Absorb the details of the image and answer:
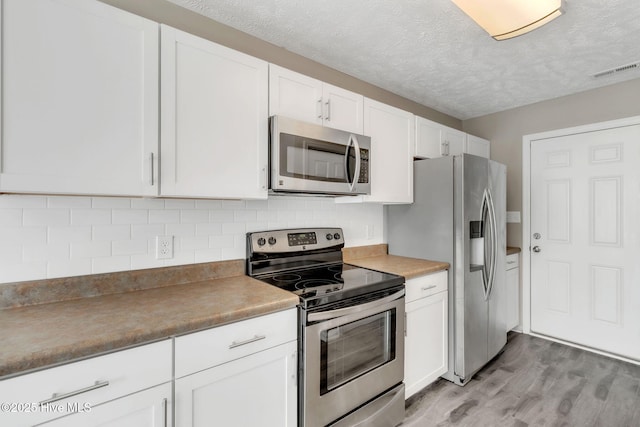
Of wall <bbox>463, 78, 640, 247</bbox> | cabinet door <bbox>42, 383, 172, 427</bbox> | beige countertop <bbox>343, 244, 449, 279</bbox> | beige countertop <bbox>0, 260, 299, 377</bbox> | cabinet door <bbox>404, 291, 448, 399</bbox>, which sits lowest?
cabinet door <bbox>404, 291, 448, 399</bbox>

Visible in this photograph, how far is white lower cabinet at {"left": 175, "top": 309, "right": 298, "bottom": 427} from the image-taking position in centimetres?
114

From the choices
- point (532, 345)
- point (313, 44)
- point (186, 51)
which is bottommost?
point (532, 345)

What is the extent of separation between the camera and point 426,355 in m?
2.18

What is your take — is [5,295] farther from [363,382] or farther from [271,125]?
[363,382]

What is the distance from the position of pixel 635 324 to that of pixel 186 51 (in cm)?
401

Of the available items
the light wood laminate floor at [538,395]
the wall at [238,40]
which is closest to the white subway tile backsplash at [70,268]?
the wall at [238,40]

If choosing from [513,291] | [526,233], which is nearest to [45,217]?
[513,291]

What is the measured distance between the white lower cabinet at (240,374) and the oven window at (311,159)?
30.3 inches

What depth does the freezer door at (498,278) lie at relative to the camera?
8.42 ft

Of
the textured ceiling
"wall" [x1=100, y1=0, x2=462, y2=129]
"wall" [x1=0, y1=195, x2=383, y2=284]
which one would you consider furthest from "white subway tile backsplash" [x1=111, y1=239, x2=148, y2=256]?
the textured ceiling

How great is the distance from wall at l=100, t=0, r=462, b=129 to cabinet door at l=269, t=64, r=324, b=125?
441 millimetres

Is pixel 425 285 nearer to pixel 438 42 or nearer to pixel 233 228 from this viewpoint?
pixel 233 228

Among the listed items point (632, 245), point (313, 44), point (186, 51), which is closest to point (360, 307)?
point (186, 51)

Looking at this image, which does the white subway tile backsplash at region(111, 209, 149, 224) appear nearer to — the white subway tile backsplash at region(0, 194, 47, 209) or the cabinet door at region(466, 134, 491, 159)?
the white subway tile backsplash at region(0, 194, 47, 209)
